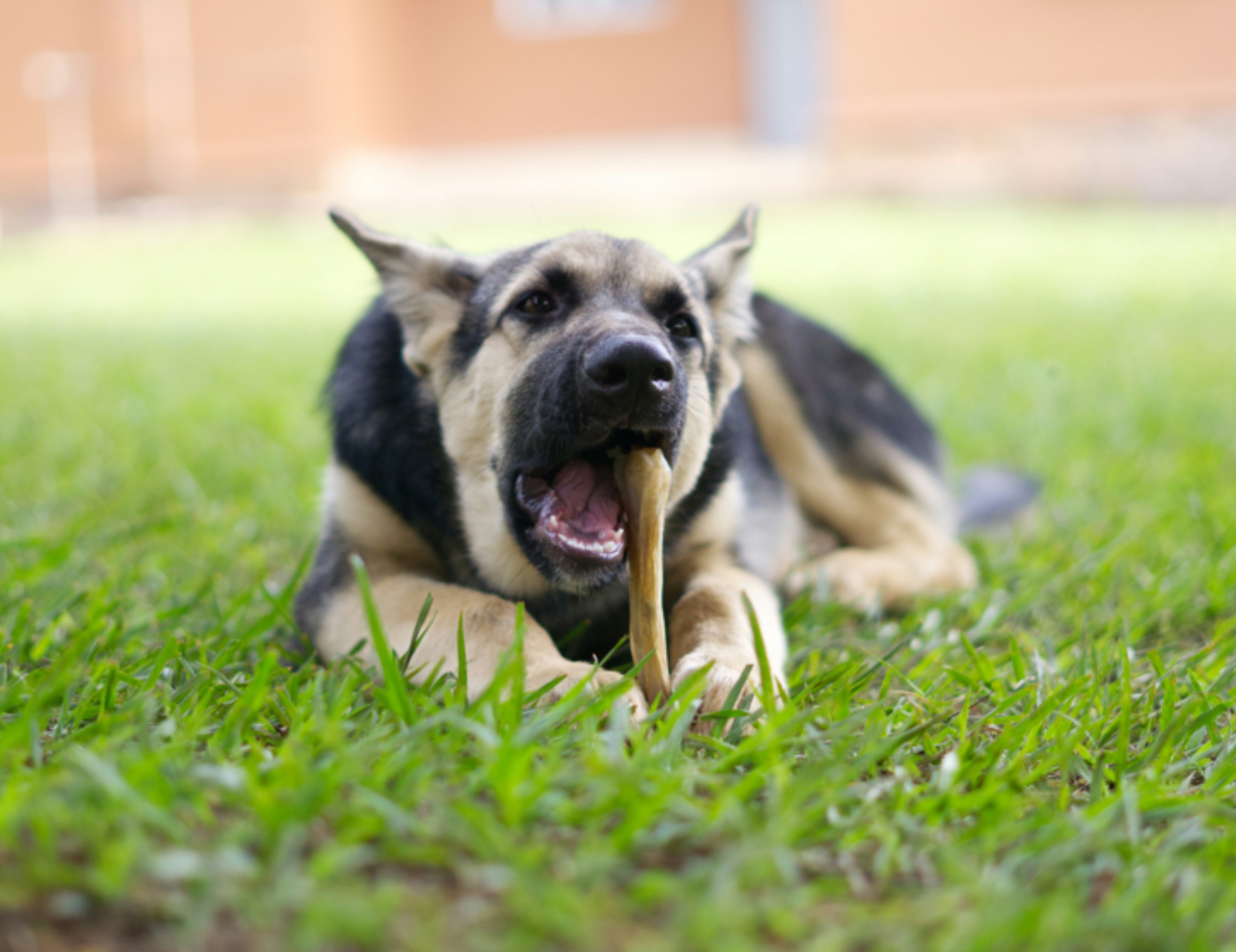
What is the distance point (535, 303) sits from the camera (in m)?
2.87

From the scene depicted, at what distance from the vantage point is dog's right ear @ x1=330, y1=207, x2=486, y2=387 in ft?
9.74

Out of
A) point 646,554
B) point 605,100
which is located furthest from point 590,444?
point 605,100

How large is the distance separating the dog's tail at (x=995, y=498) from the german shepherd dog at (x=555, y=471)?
40 centimetres

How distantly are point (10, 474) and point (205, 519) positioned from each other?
1.04 metres

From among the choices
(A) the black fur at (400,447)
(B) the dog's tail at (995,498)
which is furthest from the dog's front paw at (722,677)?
(B) the dog's tail at (995,498)

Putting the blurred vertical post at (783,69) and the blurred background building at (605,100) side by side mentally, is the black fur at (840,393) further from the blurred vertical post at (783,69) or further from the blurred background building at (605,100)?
the blurred vertical post at (783,69)

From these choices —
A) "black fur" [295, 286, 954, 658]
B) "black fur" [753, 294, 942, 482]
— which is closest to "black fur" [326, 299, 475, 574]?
"black fur" [295, 286, 954, 658]

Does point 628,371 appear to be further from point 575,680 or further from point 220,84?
point 220,84

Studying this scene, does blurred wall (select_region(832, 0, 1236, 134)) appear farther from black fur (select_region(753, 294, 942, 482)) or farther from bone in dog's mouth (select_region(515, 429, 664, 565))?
bone in dog's mouth (select_region(515, 429, 664, 565))

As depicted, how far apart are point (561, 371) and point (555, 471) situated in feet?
0.80

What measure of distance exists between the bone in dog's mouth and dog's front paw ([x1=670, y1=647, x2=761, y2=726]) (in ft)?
0.96

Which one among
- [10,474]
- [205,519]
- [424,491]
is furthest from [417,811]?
[10,474]

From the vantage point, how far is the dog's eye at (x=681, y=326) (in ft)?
9.56

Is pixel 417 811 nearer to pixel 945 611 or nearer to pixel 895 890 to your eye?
pixel 895 890
